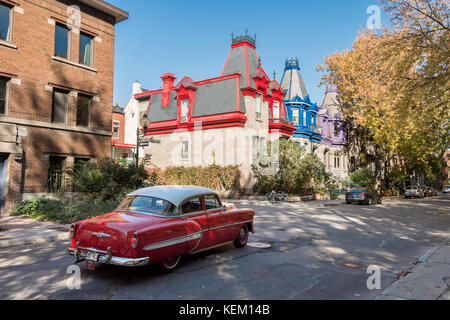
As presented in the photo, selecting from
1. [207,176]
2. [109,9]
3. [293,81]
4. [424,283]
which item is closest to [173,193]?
[424,283]

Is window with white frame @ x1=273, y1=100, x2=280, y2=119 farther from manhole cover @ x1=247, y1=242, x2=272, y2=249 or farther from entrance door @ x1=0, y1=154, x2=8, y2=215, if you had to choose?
manhole cover @ x1=247, y1=242, x2=272, y2=249

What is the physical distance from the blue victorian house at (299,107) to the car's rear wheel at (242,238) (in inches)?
1091

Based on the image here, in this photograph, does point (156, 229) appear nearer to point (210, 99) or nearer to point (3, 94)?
point (3, 94)

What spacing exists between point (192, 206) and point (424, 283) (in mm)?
4565

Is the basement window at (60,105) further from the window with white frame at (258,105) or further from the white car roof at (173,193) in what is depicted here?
the window with white frame at (258,105)

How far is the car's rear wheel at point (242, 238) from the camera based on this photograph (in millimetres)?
8906

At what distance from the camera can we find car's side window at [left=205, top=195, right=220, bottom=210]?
797 centimetres

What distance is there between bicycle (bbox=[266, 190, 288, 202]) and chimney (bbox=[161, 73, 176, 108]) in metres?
15.0

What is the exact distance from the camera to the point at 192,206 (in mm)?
7473

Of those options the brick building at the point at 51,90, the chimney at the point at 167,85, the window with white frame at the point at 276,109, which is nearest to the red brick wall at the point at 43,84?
the brick building at the point at 51,90

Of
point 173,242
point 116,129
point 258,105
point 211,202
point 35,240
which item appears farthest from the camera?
point 116,129

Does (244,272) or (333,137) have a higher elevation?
(333,137)

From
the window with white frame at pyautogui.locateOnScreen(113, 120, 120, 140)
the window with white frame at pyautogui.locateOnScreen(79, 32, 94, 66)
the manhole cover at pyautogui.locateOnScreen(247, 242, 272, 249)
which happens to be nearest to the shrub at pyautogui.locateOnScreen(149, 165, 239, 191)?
the window with white frame at pyautogui.locateOnScreen(79, 32, 94, 66)
